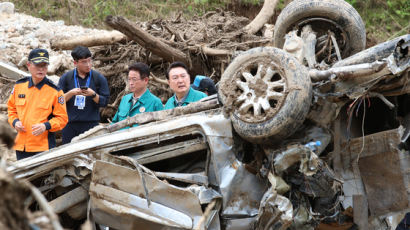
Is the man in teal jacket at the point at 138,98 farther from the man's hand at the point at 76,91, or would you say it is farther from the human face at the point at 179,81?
the man's hand at the point at 76,91

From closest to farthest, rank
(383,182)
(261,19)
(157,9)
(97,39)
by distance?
(383,182)
(97,39)
(261,19)
(157,9)

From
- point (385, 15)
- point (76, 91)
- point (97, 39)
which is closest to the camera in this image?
point (76, 91)

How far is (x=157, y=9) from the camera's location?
13.7 m

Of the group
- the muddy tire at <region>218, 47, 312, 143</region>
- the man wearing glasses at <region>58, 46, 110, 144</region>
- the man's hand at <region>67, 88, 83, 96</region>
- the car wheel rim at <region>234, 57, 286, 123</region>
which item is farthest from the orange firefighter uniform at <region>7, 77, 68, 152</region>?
the car wheel rim at <region>234, 57, 286, 123</region>

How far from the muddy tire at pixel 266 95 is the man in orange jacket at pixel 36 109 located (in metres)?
1.99

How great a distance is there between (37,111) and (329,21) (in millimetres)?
2984

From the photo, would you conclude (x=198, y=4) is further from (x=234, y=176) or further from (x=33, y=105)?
(x=234, y=176)

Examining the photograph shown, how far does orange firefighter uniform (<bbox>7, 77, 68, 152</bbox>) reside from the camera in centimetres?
539

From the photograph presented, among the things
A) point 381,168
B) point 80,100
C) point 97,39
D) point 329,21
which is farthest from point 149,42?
point 381,168

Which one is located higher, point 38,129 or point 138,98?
point 138,98

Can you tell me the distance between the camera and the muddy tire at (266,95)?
12.9 ft

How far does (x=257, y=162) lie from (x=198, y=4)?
9933 millimetres

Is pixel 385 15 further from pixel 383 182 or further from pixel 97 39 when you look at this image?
pixel 383 182

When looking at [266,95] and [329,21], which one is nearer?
[266,95]
